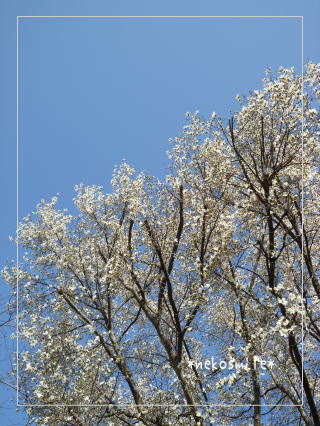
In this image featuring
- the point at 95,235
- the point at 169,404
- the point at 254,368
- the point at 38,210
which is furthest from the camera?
the point at 38,210

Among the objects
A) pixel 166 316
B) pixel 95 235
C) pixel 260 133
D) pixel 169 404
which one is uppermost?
pixel 260 133

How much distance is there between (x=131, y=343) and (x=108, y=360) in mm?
883

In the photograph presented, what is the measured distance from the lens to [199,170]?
13438 millimetres

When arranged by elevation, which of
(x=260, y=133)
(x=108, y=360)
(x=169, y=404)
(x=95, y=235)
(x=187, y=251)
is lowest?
(x=169, y=404)

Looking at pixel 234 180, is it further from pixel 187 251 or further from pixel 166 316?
pixel 166 316

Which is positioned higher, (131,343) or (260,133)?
(260,133)

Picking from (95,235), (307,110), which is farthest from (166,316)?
(307,110)

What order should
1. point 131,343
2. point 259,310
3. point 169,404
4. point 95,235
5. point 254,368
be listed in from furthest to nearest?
point 95,235 < point 131,343 < point 259,310 < point 169,404 < point 254,368

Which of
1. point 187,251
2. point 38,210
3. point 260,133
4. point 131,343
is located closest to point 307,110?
point 260,133

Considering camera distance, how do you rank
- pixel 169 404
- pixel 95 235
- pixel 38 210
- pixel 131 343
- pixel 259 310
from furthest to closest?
pixel 38 210 < pixel 95 235 < pixel 131 343 < pixel 259 310 < pixel 169 404

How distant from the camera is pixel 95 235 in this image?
1396cm

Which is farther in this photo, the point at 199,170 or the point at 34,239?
the point at 34,239

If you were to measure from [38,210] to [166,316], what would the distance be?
16.3ft

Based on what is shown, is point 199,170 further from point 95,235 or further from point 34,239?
point 34,239
